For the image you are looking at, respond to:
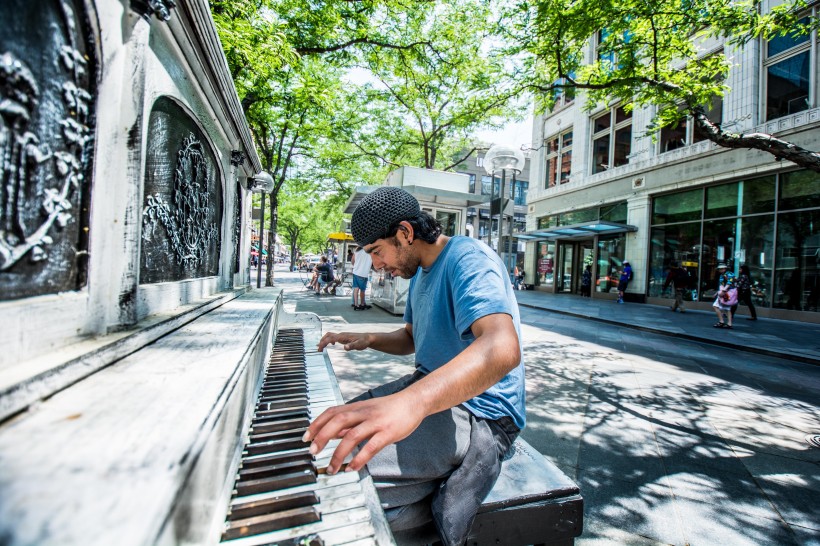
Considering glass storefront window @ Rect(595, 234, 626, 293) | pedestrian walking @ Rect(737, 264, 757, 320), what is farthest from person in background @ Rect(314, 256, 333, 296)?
pedestrian walking @ Rect(737, 264, 757, 320)

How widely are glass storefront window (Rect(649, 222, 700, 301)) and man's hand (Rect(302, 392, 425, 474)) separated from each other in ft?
54.3

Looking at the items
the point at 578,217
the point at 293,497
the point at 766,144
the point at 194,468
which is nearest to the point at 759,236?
the point at 578,217

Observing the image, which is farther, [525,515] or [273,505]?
[525,515]

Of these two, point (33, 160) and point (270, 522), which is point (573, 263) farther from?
point (33, 160)

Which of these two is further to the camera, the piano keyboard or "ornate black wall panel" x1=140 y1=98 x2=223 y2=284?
"ornate black wall panel" x1=140 y1=98 x2=223 y2=284

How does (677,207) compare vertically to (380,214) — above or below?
above

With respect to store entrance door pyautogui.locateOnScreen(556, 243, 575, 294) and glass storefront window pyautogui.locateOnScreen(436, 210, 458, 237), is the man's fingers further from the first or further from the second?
store entrance door pyautogui.locateOnScreen(556, 243, 575, 294)

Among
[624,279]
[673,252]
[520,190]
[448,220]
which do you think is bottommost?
[624,279]

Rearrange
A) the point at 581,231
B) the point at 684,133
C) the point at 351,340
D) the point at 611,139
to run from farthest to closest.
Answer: the point at 611,139, the point at 581,231, the point at 684,133, the point at 351,340

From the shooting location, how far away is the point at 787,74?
39.1 feet

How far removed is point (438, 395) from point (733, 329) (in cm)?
1166

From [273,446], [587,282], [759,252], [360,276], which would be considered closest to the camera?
[273,446]

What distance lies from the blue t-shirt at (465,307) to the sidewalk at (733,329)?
8250mm

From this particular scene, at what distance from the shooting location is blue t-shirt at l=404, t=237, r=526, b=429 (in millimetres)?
1483
